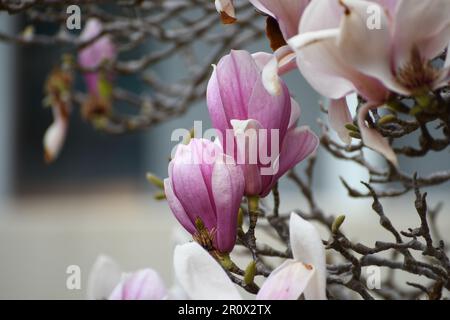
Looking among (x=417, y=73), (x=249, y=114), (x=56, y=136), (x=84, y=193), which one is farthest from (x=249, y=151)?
(x=84, y=193)

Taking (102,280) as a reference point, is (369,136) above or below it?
above

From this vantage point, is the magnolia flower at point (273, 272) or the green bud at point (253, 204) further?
the green bud at point (253, 204)

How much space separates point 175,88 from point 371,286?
0.94 metres

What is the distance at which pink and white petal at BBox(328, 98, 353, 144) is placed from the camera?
0.51m

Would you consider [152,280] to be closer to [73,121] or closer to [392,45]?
[392,45]

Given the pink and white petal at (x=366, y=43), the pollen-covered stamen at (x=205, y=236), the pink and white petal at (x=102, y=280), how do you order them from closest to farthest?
1. the pink and white petal at (x=366, y=43)
2. the pollen-covered stamen at (x=205, y=236)
3. the pink and white petal at (x=102, y=280)

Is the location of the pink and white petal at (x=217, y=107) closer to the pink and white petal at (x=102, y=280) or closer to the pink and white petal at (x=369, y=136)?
the pink and white petal at (x=369, y=136)

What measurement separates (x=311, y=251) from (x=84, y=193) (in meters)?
3.67

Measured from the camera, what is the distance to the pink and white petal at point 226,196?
1.68 ft


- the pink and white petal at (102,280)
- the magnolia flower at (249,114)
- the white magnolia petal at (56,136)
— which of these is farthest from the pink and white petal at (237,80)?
the white magnolia petal at (56,136)

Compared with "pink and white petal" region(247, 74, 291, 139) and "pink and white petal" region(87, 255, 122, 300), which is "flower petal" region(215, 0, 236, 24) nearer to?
"pink and white petal" region(247, 74, 291, 139)

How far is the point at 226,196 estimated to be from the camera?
521mm

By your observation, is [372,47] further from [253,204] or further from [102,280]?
[102,280]
